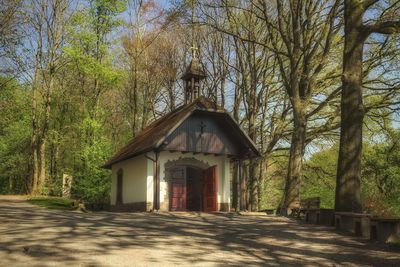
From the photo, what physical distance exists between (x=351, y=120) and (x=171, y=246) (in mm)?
6985

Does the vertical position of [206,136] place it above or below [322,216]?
above

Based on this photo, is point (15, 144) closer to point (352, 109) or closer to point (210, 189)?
point (210, 189)

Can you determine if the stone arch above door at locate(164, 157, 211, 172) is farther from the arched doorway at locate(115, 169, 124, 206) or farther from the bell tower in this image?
the arched doorway at locate(115, 169, 124, 206)

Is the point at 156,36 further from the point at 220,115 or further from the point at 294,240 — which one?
the point at 294,240

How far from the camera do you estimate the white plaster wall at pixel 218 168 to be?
2206 centimetres

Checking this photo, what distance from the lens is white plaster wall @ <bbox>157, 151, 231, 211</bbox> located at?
22.1m

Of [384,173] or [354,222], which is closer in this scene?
[354,222]

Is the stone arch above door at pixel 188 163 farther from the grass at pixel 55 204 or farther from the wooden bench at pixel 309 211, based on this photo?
the wooden bench at pixel 309 211

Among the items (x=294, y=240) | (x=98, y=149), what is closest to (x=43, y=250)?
(x=294, y=240)

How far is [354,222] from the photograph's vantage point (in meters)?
12.4

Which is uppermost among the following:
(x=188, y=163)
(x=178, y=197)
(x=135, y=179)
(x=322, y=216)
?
(x=188, y=163)

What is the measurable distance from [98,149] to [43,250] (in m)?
23.6

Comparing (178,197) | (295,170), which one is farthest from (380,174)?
(178,197)

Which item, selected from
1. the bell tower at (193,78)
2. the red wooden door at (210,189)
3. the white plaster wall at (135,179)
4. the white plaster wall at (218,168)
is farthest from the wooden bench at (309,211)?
the bell tower at (193,78)
